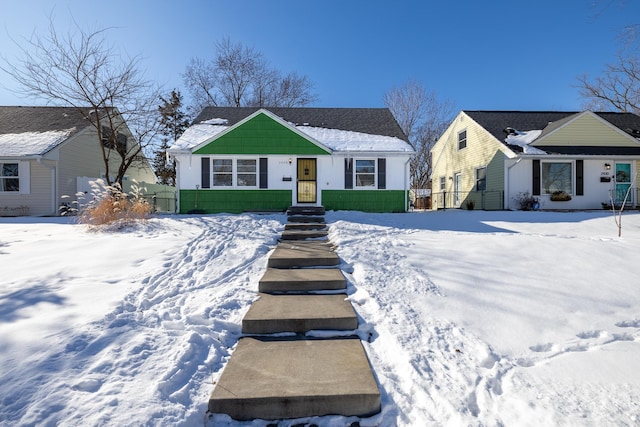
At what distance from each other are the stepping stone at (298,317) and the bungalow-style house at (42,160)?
49.2 ft

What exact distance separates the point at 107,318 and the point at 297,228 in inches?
219

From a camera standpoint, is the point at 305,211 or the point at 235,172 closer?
the point at 305,211

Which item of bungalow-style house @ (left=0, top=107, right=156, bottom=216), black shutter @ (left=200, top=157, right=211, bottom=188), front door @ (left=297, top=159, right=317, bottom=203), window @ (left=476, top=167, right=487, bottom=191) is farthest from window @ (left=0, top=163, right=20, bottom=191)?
window @ (left=476, top=167, right=487, bottom=191)

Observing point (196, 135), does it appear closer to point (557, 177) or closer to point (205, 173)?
point (205, 173)

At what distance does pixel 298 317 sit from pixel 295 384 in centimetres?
93

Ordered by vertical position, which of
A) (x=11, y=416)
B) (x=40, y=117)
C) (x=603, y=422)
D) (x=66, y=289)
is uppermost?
(x=40, y=117)

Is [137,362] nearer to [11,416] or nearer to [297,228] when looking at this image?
[11,416]

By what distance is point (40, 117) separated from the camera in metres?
15.8

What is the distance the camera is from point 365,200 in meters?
12.2

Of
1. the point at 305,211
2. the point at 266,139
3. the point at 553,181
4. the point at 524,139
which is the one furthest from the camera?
the point at 524,139

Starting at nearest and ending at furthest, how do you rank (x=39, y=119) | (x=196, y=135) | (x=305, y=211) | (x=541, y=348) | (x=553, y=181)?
(x=541, y=348) < (x=305, y=211) < (x=196, y=135) < (x=553, y=181) < (x=39, y=119)

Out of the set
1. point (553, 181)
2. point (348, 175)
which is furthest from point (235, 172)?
point (553, 181)

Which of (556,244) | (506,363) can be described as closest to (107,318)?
(506,363)

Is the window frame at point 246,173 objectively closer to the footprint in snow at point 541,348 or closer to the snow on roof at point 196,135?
the snow on roof at point 196,135
